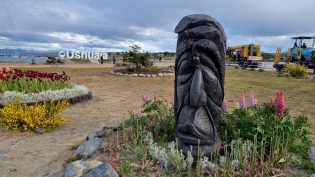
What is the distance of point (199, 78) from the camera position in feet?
10.6

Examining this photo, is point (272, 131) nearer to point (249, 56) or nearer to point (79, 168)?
point (79, 168)

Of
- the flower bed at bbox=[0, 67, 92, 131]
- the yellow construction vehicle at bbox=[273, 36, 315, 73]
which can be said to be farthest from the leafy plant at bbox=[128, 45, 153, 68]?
the yellow construction vehicle at bbox=[273, 36, 315, 73]

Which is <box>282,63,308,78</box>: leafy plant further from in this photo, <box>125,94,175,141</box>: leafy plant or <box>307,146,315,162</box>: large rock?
<box>125,94,175,141</box>: leafy plant

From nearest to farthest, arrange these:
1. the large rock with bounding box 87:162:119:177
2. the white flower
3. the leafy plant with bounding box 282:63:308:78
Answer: the large rock with bounding box 87:162:119:177 → the white flower → the leafy plant with bounding box 282:63:308:78

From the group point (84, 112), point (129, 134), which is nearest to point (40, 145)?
point (129, 134)

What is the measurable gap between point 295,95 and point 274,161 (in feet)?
28.2

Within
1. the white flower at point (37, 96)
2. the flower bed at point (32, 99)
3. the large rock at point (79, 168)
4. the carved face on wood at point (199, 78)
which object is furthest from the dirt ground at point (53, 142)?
the carved face on wood at point (199, 78)

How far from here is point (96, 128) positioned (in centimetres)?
564

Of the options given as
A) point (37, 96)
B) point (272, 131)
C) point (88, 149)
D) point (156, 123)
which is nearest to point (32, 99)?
point (37, 96)

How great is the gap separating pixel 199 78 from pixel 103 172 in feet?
5.73

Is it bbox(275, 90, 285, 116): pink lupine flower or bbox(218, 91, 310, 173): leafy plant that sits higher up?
bbox(275, 90, 285, 116): pink lupine flower

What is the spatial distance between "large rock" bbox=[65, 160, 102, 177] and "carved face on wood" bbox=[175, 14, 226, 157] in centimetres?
126

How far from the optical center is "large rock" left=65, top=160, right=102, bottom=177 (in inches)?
121

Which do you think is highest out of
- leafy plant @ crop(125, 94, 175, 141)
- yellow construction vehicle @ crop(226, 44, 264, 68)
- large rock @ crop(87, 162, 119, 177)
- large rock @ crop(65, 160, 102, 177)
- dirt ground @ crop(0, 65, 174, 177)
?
yellow construction vehicle @ crop(226, 44, 264, 68)
